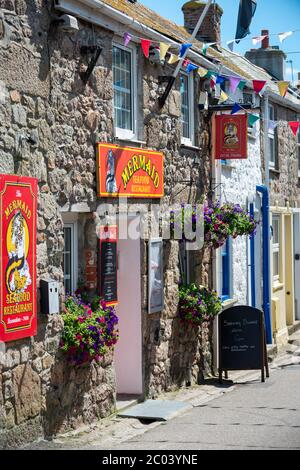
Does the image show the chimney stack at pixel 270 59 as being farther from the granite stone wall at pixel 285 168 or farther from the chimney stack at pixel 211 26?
the chimney stack at pixel 211 26

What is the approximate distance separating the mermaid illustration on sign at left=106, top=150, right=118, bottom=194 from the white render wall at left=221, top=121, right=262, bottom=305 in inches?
177

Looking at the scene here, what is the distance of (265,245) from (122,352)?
22.8 feet

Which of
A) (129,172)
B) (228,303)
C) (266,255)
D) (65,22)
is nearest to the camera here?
(65,22)

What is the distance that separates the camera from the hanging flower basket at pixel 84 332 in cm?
973

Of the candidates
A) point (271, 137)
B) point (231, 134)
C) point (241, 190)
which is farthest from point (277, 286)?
point (231, 134)

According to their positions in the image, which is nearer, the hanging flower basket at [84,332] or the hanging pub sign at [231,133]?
the hanging flower basket at [84,332]

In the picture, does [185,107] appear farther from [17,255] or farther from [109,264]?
[17,255]

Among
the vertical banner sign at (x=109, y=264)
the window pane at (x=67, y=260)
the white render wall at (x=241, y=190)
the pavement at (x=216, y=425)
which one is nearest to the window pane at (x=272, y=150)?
the white render wall at (x=241, y=190)

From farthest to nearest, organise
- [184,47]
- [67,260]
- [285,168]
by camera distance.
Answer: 1. [285,168]
2. [184,47]
3. [67,260]

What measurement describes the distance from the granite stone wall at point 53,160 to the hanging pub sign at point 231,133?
99.2 inches

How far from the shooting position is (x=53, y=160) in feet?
31.8

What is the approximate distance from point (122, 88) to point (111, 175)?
139 centimetres

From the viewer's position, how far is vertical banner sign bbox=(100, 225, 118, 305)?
10.8 m

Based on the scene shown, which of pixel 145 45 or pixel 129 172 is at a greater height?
pixel 145 45
